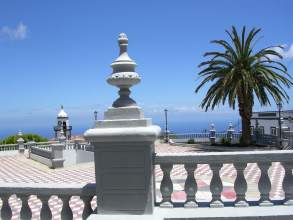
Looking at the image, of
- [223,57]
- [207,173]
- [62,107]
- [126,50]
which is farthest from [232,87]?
[126,50]

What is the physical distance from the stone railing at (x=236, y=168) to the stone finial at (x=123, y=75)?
2.39ft

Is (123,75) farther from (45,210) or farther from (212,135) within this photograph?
(212,135)

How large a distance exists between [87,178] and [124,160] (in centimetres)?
1197

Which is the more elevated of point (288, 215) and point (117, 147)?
point (117, 147)

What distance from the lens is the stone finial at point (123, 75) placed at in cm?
413

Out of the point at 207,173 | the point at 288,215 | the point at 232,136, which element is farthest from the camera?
the point at 232,136

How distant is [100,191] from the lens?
4.02 metres

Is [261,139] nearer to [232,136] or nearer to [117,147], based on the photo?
[232,136]

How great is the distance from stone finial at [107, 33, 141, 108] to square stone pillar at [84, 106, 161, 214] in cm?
24

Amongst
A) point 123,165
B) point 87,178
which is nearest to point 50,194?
point 123,165

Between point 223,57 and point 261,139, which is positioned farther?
point 261,139

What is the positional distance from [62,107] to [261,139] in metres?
17.4

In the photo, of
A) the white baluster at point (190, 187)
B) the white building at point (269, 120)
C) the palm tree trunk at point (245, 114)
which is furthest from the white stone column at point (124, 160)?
the white building at point (269, 120)

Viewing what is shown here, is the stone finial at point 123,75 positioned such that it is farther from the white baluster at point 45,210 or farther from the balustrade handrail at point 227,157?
the white baluster at point 45,210
